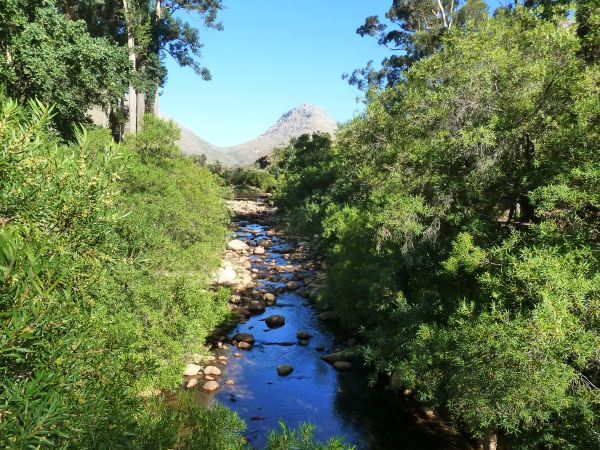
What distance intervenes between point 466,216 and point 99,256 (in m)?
9.65

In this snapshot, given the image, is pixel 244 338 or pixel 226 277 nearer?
pixel 244 338

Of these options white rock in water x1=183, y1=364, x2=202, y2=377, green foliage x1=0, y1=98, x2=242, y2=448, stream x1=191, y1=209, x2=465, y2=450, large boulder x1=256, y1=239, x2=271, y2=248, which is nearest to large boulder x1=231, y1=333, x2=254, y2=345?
stream x1=191, y1=209, x2=465, y2=450

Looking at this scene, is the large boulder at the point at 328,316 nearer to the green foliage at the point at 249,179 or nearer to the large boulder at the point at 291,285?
the large boulder at the point at 291,285

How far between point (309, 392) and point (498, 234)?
938cm

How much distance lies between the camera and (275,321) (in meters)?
22.0

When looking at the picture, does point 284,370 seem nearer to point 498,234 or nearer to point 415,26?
point 498,234

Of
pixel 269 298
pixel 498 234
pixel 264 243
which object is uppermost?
pixel 498 234

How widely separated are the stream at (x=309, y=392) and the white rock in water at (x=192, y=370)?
1.13 m

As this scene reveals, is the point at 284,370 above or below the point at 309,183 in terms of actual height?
below

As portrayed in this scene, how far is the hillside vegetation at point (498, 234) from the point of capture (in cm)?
782

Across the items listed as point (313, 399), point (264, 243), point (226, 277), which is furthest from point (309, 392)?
point (264, 243)

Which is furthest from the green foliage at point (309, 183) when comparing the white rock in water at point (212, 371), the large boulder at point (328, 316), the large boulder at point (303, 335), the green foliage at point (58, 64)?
the green foliage at point (58, 64)

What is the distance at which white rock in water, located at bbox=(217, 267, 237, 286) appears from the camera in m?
26.1

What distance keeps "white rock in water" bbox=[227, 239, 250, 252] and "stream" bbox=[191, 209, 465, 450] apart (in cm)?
995
